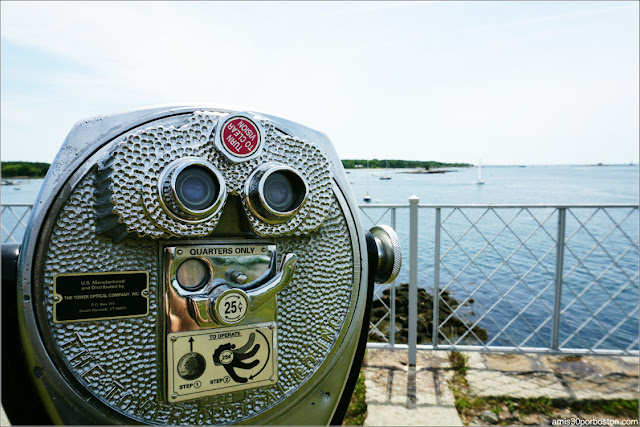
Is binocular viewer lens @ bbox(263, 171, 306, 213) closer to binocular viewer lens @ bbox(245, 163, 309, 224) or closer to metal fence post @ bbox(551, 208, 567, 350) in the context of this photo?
binocular viewer lens @ bbox(245, 163, 309, 224)

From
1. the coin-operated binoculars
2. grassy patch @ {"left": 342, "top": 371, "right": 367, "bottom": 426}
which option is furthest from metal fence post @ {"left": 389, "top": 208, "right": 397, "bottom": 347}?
the coin-operated binoculars

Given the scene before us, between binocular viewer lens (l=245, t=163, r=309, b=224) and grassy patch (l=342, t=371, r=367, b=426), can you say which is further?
grassy patch (l=342, t=371, r=367, b=426)

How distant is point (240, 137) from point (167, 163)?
0.52ft

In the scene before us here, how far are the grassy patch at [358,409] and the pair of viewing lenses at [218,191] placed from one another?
1618mm

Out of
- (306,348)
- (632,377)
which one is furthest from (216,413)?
(632,377)

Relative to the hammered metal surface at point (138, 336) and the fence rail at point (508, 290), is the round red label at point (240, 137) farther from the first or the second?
the fence rail at point (508, 290)

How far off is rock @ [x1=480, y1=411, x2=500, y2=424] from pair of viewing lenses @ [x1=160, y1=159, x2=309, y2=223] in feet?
6.52

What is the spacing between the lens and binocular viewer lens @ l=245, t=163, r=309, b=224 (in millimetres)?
999

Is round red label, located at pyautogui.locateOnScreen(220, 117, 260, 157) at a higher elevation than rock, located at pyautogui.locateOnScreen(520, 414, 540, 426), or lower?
higher

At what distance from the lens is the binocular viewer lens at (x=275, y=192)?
1.00 meters

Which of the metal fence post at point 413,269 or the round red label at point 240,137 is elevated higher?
the round red label at point 240,137

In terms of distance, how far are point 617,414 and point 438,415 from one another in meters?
0.95

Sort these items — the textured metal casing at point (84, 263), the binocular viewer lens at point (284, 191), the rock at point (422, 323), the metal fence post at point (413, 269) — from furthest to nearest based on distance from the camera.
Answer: the rock at point (422, 323)
the metal fence post at point (413, 269)
the binocular viewer lens at point (284, 191)
the textured metal casing at point (84, 263)

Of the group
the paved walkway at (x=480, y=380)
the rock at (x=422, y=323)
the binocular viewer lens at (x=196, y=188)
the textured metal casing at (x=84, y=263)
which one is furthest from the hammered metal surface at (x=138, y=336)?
the rock at (x=422, y=323)
